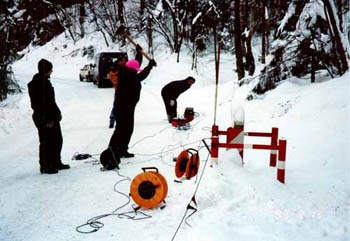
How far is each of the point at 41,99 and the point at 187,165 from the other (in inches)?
108

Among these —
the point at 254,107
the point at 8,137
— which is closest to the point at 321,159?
the point at 254,107

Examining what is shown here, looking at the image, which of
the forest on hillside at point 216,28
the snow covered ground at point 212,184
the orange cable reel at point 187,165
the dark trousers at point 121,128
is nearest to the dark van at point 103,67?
the forest on hillside at point 216,28

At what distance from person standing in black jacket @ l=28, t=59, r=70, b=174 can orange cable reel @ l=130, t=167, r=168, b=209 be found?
227cm

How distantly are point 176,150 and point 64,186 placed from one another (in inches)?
108

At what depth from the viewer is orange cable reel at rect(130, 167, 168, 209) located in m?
4.21

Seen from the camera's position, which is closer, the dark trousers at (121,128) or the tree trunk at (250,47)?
the dark trousers at (121,128)

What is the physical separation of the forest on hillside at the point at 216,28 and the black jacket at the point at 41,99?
2.99 meters

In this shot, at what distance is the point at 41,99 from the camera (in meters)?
5.75

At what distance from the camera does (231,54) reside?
2689 centimetres

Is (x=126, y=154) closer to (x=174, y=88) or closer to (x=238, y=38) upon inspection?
(x=174, y=88)

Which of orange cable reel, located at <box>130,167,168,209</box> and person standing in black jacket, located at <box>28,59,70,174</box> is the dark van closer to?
person standing in black jacket, located at <box>28,59,70,174</box>

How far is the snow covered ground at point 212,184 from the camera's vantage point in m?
3.73

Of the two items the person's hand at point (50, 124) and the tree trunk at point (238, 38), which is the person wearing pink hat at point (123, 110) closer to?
the person's hand at point (50, 124)

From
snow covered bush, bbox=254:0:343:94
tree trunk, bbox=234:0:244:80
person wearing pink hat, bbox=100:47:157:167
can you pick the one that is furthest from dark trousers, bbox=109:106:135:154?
tree trunk, bbox=234:0:244:80
